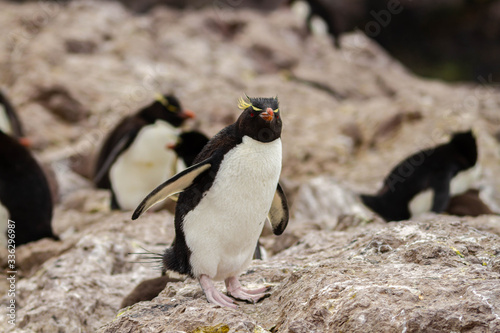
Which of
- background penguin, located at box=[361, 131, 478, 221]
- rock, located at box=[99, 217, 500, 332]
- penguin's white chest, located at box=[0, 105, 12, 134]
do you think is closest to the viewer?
rock, located at box=[99, 217, 500, 332]

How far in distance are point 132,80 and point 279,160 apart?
20.2 feet

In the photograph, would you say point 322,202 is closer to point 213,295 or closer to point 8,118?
point 213,295

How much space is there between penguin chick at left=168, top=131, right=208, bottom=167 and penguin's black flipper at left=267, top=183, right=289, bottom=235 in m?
1.47

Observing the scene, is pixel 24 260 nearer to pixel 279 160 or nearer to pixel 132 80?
pixel 279 160

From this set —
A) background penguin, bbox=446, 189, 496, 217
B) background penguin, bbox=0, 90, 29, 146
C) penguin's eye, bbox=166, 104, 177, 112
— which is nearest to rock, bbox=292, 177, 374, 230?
background penguin, bbox=446, 189, 496, 217

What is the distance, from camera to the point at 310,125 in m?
7.67

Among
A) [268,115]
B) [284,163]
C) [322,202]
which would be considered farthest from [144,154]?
[268,115]

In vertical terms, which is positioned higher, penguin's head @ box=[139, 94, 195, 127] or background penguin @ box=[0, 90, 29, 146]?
penguin's head @ box=[139, 94, 195, 127]

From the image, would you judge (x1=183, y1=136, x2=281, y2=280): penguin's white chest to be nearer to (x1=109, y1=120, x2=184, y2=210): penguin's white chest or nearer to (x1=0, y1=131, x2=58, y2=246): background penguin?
(x1=0, y1=131, x2=58, y2=246): background penguin

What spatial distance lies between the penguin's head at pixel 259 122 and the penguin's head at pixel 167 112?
3.06 meters

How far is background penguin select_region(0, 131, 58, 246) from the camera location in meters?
4.33

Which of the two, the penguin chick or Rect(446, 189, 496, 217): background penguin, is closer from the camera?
the penguin chick

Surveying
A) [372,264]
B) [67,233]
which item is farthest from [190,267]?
[67,233]

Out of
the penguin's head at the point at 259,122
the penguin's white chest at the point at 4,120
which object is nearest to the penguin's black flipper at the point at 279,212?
the penguin's head at the point at 259,122
